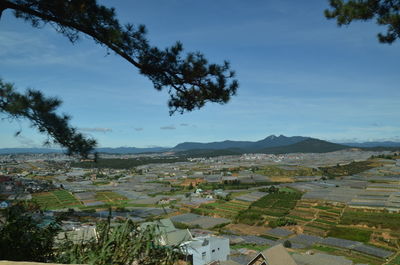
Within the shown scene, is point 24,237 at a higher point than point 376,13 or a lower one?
lower

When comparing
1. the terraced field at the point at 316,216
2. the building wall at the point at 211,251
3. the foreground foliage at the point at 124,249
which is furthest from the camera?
the terraced field at the point at 316,216

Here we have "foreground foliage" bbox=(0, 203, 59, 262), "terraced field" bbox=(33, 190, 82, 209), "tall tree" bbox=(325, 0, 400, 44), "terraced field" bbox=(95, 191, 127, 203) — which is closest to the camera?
"foreground foliage" bbox=(0, 203, 59, 262)

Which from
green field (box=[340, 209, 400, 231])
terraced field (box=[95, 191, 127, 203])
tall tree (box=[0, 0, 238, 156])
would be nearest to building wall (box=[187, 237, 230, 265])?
tall tree (box=[0, 0, 238, 156])

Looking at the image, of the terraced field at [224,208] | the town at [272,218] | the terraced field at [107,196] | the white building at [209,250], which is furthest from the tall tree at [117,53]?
the terraced field at [107,196]

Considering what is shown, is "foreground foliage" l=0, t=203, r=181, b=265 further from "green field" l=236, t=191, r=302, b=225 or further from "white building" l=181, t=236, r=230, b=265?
"green field" l=236, t=191, r=302, b=225

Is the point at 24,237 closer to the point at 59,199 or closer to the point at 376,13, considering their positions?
the point at 376,13

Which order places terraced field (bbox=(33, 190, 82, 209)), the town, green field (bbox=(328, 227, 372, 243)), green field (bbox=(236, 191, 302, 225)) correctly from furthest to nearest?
terraced field (bbox=(33, 190, 82, 209)), green field (bbox=(236, 191, 302, 225)), green field (bbox=(328, 227, 372, 243)), the town

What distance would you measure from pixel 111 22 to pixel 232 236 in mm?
25373

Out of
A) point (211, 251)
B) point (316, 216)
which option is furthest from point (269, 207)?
point (211, 251)

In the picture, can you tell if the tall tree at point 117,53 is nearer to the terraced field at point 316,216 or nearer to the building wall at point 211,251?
the building wall at point 211,251

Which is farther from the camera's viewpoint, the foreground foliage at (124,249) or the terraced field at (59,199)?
the terraced field at (59,199)

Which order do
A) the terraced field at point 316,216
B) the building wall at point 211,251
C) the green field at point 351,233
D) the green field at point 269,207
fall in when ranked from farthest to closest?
the green field at point 269,207, the terraced field at point 316,216, the green field at point 351,233, the building wall at point 211,251

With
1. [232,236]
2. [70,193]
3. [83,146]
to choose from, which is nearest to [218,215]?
[232,236]

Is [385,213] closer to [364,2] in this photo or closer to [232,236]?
[232,236]
